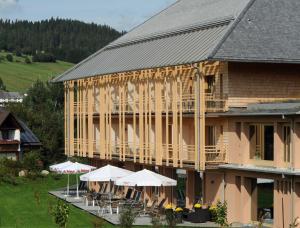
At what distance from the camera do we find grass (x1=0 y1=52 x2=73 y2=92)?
536ft

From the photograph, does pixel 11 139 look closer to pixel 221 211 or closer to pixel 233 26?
pixel 233 26

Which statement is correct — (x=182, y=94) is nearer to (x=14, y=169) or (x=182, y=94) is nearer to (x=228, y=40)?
(x=228, y=40)

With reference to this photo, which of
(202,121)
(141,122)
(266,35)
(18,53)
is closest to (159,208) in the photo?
(202,121)

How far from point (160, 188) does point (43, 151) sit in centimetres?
3159

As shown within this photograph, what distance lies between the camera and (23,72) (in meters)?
171

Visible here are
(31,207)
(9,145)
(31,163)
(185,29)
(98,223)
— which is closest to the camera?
(98,223)

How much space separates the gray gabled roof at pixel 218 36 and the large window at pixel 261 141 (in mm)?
3166

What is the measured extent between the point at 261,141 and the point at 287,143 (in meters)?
2.29

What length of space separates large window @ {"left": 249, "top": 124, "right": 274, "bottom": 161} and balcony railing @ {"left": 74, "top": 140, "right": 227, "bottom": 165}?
71.9 inches

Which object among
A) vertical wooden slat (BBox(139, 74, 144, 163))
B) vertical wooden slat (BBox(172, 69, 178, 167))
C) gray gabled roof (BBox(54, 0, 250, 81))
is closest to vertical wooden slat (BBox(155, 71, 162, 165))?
gray gabled roof (BBox(54, 0, 250, 81))

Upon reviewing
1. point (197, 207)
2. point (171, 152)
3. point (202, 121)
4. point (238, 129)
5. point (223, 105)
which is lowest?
point (197, 207)

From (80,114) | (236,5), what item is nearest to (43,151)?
(80,114)

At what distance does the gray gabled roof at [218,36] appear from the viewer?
1403 inches

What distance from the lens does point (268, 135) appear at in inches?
1334
